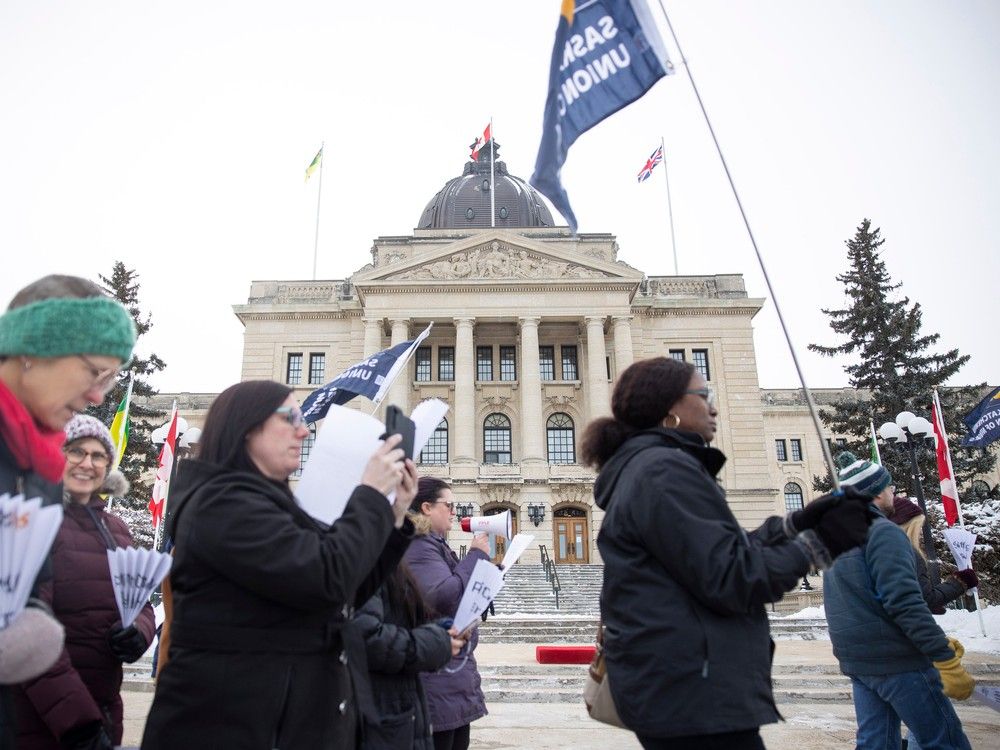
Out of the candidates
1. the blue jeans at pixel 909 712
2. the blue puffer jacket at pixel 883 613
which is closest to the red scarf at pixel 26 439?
the blue puffer jacket at pixel 883 613

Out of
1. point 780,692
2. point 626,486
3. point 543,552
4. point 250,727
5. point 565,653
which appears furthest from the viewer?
point 543,552

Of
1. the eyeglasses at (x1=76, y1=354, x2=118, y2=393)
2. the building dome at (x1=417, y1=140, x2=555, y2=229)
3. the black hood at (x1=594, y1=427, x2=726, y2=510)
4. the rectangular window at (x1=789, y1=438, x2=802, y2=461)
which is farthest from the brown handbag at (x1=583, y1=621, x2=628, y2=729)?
the rectangular window at (x1=789, y1=438, x2=802, y2=461)

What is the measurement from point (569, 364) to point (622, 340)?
423 cm

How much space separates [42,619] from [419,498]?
317 centimetres

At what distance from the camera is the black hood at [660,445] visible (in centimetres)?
300

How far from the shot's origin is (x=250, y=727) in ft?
7.34

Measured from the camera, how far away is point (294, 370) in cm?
4047

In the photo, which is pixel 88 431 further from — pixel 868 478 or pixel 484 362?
pixel 484 362

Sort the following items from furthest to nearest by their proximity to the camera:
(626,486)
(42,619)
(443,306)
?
(443,306) < (626,486) < (42,619)

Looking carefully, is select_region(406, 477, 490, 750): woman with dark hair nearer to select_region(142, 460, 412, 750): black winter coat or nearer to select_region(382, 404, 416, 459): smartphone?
select_region(382, 404, 416, 459): smartphone

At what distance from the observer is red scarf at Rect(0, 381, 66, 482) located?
1896mm

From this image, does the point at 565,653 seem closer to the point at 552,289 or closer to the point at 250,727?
the point at 250,727

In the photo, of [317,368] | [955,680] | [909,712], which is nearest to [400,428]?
[909,712]

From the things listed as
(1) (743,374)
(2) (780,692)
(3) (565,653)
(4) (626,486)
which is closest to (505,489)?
(1) (743,374)
